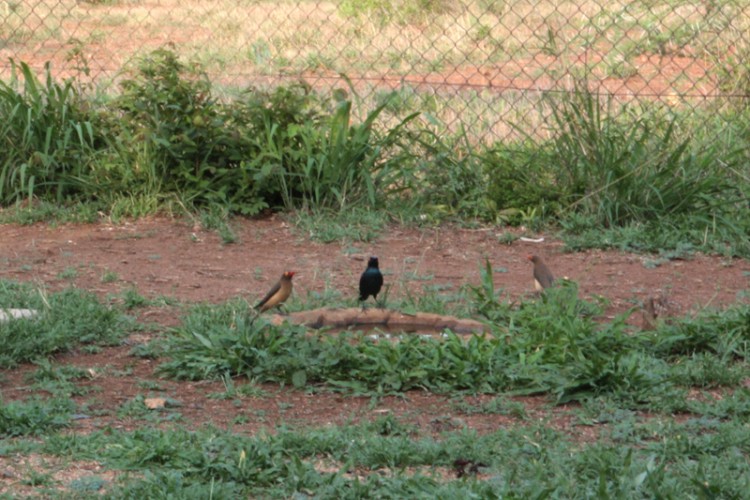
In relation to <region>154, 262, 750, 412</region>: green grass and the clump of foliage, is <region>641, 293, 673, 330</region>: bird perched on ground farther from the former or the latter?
the clump of foliage

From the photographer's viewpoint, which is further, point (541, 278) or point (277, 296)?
point (541, 278)

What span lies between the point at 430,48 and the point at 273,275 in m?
5.22

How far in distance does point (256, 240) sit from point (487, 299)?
6.11 ft

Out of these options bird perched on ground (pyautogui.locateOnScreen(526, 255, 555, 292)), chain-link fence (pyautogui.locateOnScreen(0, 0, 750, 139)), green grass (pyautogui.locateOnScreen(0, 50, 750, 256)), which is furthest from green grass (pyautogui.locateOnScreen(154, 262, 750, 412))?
chain-link fence (pyautogui.locateOnScreen(0, 0, 750, 139))

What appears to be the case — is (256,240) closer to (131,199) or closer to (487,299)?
(131,199)

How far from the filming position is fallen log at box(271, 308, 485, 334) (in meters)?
4.70

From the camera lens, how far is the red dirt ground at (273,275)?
3.95 metres

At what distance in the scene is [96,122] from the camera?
706cm

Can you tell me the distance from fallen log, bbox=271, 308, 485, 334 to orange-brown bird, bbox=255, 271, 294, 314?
13 cm

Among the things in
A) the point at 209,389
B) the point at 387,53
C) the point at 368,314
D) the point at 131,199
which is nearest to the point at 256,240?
the point at 131,199

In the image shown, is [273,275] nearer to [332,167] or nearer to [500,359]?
[332,167]

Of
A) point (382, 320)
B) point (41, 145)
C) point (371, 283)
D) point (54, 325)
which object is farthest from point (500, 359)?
point (41, 145)

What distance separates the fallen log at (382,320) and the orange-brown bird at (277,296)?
133 mm

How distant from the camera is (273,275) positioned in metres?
5.80
